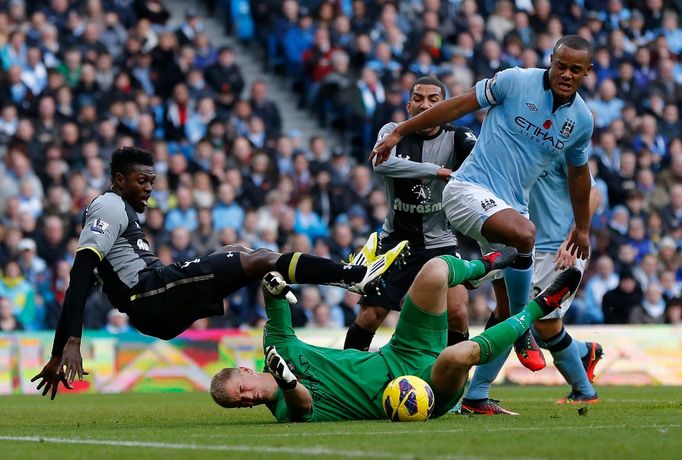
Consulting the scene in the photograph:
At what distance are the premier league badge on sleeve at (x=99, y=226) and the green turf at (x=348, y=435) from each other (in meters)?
1.39

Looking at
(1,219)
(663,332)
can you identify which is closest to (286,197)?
(1,219)

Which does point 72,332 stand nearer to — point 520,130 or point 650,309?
point 520,130

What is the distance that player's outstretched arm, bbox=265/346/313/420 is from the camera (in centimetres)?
821

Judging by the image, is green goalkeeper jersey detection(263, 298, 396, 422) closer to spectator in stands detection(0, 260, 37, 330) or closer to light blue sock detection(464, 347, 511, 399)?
light blue sock detection(464, 347, 511, 399)

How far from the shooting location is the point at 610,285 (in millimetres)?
18484

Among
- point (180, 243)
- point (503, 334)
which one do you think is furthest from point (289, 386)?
point (180, 243)

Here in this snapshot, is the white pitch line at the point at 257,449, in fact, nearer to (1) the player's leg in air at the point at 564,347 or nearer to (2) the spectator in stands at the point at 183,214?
(1) the player's leg in air at the point at 564,347

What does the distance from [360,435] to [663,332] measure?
9.44 m

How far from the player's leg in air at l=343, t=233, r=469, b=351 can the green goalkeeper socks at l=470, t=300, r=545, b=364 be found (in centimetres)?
151

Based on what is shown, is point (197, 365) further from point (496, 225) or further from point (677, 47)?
point (677, 47)

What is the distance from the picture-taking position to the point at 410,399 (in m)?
8.52

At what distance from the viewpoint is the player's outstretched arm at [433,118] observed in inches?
379

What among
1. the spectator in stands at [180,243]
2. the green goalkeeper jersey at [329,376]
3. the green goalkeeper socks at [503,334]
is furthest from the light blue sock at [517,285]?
the spectator in stands at [180,243]

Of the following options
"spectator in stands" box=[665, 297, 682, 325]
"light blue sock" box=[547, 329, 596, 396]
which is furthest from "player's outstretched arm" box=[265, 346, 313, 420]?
"spectator in stands" box=[665, 297, 682, 325]
